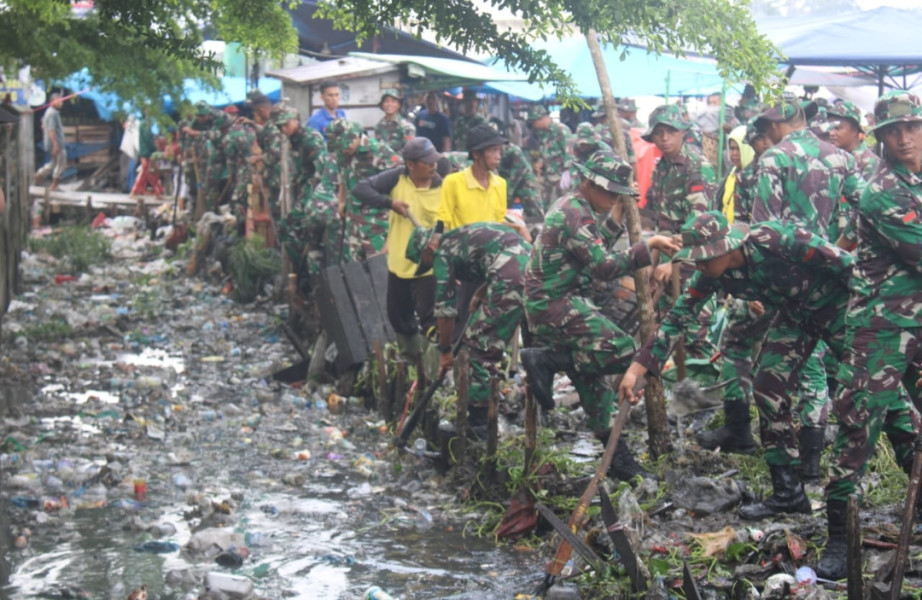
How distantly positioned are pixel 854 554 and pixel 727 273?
5.10 feet

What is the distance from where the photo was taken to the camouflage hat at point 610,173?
624 cm

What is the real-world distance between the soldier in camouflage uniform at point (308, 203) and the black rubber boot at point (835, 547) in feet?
24.2

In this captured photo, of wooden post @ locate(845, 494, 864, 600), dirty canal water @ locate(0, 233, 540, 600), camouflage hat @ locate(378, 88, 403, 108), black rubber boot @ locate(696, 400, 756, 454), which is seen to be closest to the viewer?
wooden post @ locate(845, 494, 864, 600)

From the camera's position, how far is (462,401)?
23.6 feet

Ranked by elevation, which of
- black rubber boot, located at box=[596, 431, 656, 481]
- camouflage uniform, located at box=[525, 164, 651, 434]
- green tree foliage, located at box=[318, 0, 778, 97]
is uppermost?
green tree foliage, located at box=[318, 0, 778, 97]

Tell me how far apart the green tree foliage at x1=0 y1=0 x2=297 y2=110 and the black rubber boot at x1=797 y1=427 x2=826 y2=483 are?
3.72 metres

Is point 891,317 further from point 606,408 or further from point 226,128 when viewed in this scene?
point 226,128

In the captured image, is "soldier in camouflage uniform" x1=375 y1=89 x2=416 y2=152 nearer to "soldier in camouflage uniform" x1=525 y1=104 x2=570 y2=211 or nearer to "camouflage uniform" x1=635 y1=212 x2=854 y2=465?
"soldier in camouflage uniform" x1=525 y1=104 x2=570 y2=211

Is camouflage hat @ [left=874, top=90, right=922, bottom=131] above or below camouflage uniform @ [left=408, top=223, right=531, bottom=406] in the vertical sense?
above

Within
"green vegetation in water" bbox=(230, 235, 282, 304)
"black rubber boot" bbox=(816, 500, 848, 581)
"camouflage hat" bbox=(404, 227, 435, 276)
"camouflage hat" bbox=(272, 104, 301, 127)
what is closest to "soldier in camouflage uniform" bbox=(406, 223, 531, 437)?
"camouflage hat" bbox=(404, 227, 435, 276)

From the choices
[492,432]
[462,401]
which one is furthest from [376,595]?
[462,401]

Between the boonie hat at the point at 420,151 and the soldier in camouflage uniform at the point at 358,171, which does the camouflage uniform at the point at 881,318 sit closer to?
the boonie hat at the point at 420,151

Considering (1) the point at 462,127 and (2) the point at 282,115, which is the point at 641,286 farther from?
(1) the point at 462,127

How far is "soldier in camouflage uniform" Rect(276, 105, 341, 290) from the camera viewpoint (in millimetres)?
11805
